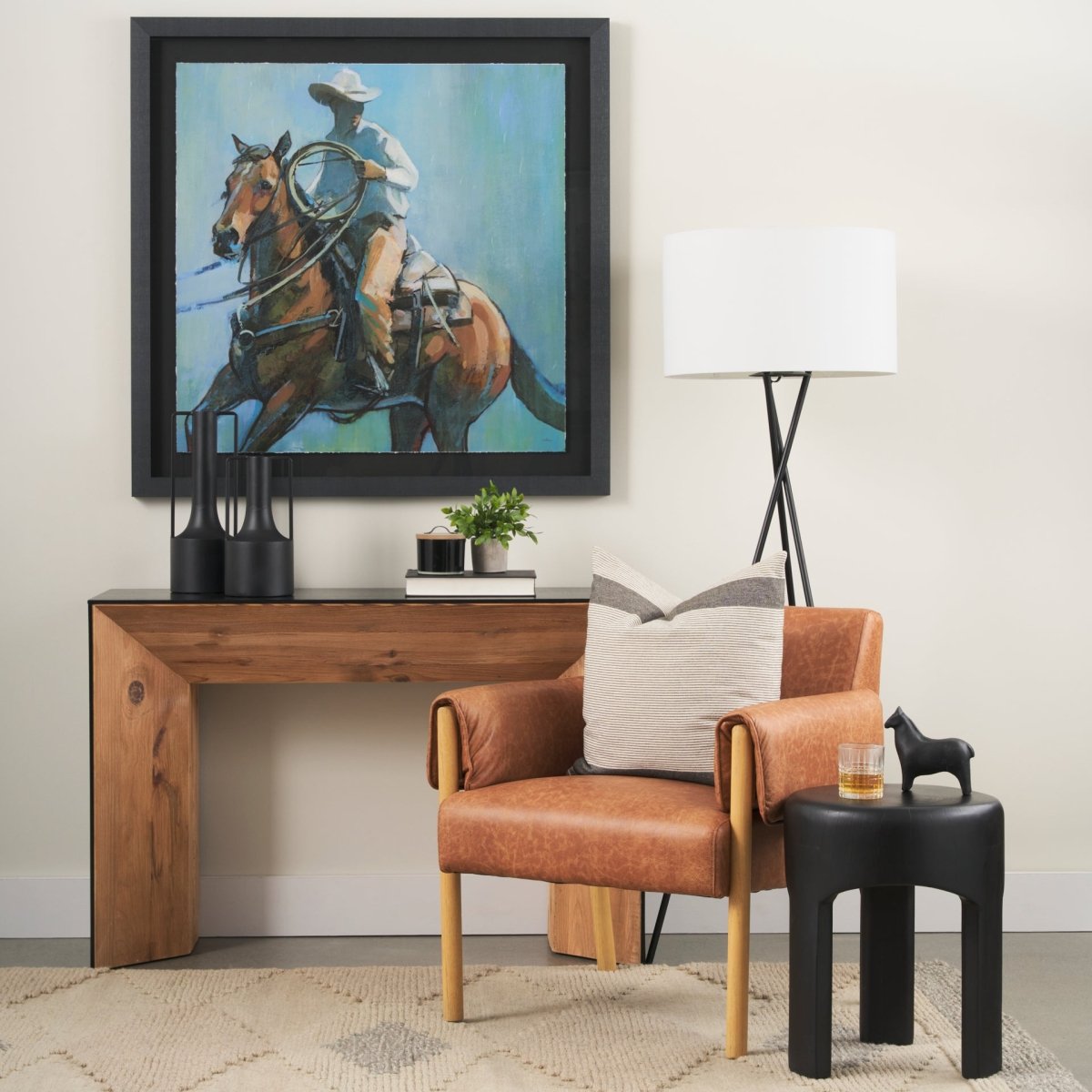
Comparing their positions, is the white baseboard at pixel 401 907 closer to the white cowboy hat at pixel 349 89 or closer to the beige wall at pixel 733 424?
the beige wall at pixel 733 424

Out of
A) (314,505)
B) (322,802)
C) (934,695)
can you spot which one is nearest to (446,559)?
(314,505)

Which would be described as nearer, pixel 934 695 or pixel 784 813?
pixel 784 813

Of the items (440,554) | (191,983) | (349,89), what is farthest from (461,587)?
(349,89)

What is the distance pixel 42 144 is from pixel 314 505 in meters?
1.06

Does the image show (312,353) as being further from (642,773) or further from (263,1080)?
(263,1080)

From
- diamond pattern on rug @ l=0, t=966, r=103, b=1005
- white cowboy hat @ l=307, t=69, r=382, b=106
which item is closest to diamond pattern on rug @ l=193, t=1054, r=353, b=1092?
diamond pattern on rug @ l=0, t=966, r=103, b=1005

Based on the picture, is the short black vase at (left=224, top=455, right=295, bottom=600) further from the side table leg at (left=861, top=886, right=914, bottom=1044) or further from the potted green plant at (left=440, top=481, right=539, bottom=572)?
the side table leg at (left=861, top=886, right=914, bottom=1044)

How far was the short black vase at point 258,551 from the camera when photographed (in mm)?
2865

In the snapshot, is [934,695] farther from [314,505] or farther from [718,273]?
[314,505]

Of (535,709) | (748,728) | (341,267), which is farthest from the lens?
(341,267)

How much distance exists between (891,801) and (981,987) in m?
0.35

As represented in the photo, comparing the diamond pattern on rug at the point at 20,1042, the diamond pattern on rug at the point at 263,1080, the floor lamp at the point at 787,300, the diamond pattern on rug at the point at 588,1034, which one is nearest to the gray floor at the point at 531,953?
the diamond pattern on rug at the point at 588,1034

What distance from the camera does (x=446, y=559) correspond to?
2934 mm

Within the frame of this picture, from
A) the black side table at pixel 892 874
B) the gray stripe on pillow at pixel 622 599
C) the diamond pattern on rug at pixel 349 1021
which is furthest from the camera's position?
the gray stripe on pillow at pixel 622 599
